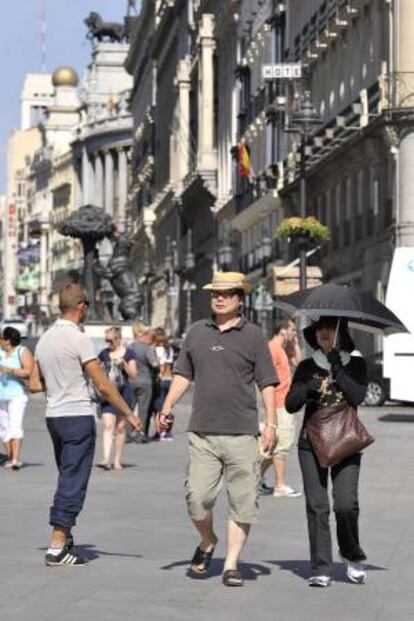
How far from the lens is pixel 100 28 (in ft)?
637

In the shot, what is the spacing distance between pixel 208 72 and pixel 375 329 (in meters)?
76.6

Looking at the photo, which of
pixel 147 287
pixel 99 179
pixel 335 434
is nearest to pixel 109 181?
pixel 99 179

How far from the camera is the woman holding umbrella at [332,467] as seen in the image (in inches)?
444

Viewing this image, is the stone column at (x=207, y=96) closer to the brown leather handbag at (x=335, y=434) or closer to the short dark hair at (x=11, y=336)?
the short dark hair at (x=11, y=336)

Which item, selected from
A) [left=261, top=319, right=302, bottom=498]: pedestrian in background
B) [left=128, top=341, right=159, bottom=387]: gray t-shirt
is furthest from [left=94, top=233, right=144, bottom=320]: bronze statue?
[left=261, top=319, right=302, bottom=498]: pedestrian in background

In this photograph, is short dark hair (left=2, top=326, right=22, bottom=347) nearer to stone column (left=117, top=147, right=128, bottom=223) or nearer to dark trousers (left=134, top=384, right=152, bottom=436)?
dark trousers (left=134, top=384, right=152, bottom=436)

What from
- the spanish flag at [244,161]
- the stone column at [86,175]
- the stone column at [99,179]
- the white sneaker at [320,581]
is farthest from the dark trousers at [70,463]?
the stone column at [86,175]

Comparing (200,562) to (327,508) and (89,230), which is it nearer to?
(327,508)

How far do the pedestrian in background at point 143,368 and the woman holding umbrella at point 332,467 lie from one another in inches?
609

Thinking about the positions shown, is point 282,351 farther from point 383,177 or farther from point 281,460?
point 383,177

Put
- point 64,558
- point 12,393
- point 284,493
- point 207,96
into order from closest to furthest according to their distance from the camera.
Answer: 1. point 64,558
2. point 284,493
3. point 12,393
4. point 207,96

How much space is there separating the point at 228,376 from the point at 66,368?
4.61 feet

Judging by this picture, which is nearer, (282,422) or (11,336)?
(282,422)

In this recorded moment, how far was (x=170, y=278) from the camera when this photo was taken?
4065 inches
